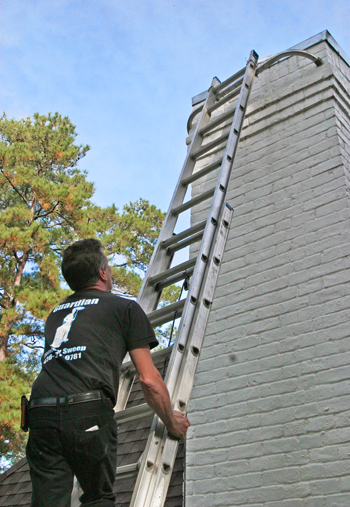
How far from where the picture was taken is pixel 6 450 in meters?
13.6

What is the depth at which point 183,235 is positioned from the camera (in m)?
3.23

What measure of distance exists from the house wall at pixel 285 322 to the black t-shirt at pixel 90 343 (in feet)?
5.06

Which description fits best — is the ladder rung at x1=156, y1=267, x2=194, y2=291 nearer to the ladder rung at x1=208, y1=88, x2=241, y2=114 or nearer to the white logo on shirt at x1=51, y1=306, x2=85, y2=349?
the white logo on shirt at x1=51, y1=306, x2=85, y2=349

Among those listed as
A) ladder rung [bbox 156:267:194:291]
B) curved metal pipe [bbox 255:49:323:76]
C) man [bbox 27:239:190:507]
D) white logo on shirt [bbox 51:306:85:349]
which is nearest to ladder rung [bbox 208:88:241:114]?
curved metal pipe [bbox 255:49:323:76]

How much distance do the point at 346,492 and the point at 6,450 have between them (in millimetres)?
13022

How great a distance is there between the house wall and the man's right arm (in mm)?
1341

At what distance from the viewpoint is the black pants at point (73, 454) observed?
1742mm

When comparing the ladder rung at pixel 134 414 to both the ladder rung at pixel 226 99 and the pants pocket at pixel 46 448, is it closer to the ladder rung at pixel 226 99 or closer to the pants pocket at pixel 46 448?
the pants pocket at pixel 46 448

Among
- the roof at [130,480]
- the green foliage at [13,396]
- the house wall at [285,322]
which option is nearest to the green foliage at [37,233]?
the green foliage at [13,396]

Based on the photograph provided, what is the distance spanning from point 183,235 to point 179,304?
0.68m

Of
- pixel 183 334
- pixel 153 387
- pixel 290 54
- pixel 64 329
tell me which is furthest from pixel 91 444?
pixel 290 54

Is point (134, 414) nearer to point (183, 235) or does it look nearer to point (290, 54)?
point (183, 235)

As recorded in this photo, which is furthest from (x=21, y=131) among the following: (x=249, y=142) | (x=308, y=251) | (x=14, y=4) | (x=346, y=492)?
(x=346, y=492)

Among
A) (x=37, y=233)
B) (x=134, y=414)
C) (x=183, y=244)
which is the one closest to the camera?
(x=134, y=414)
